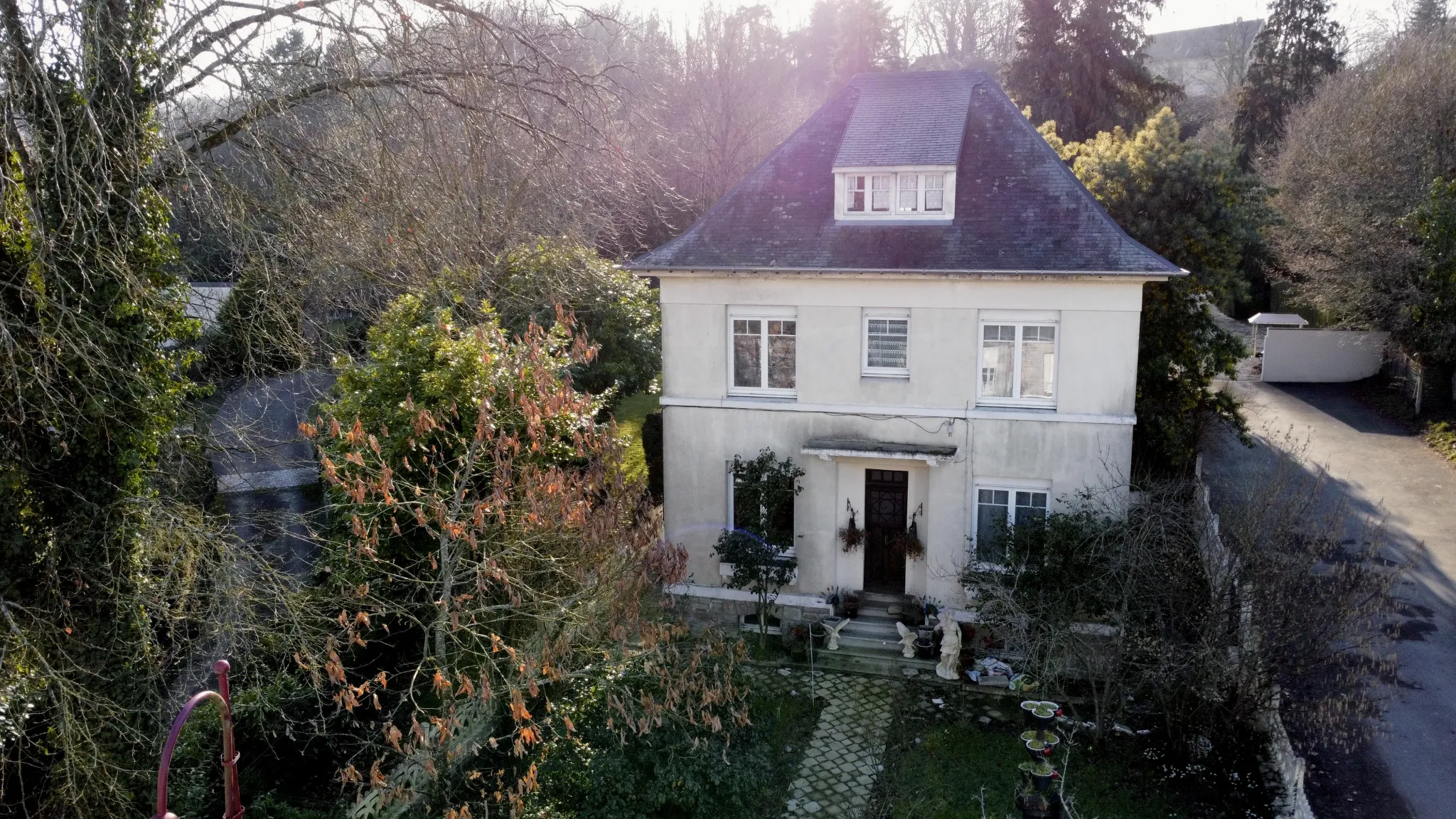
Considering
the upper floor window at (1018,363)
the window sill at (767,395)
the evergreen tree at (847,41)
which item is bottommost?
the window sill at (767,395)

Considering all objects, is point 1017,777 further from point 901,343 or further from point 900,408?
point 901,343

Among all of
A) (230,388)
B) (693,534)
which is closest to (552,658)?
(693,534)

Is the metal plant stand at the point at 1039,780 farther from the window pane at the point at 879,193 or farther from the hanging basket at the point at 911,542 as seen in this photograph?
the window pane at the point at 879,193

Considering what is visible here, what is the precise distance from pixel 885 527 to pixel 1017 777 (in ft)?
18.6

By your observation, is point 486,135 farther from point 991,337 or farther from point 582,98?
point 991,337

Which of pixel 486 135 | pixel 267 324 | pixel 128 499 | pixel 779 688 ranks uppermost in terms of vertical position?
pixel 486 135

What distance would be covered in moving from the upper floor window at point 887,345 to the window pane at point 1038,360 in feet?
6.41

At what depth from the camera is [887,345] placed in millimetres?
17172

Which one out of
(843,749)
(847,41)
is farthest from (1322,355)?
(843,749)

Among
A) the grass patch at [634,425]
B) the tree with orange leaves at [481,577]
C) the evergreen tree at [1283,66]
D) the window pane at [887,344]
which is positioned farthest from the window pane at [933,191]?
the evergreen tree at [1283,66]

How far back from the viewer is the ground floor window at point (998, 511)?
1669 centimetres

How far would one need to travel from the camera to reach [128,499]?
9.64 meters

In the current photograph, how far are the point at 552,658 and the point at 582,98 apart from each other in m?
6.29

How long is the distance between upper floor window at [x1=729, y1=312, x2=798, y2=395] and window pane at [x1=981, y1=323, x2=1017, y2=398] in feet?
10.7
